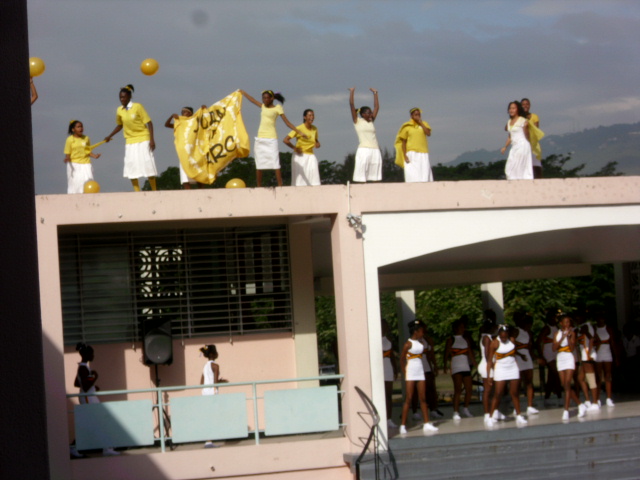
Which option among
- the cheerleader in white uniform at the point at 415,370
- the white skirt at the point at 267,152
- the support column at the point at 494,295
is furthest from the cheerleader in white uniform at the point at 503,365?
the support column at the point at 494,295

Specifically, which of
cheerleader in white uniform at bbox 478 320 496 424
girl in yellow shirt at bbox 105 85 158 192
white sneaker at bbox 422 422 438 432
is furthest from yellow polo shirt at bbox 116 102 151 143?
cheerleader in white uniform at bbox 478 320 496 424

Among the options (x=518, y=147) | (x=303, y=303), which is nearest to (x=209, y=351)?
(x=303, y=303)

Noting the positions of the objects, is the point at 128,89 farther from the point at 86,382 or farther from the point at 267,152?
the point at 86,382

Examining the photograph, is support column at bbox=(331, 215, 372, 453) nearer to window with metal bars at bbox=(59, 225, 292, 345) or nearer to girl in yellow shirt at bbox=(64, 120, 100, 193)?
window with metal bars at bbox=(59, 225, 292, 345)

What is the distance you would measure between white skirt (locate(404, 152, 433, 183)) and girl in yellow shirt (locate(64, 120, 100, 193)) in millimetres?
4135

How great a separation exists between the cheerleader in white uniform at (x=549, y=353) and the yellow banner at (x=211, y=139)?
5.46m

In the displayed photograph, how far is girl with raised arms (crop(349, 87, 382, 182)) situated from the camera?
12.5 metres

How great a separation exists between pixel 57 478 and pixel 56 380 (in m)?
1.11

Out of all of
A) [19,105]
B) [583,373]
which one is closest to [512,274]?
[583,373]

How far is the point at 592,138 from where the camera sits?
152 feet

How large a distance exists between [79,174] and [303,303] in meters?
3.50

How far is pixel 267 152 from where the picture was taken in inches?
482

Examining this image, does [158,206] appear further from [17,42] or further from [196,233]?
[17,42]

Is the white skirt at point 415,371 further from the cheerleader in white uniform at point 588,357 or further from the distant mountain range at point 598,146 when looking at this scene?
the distant mountain range at point 598,146
